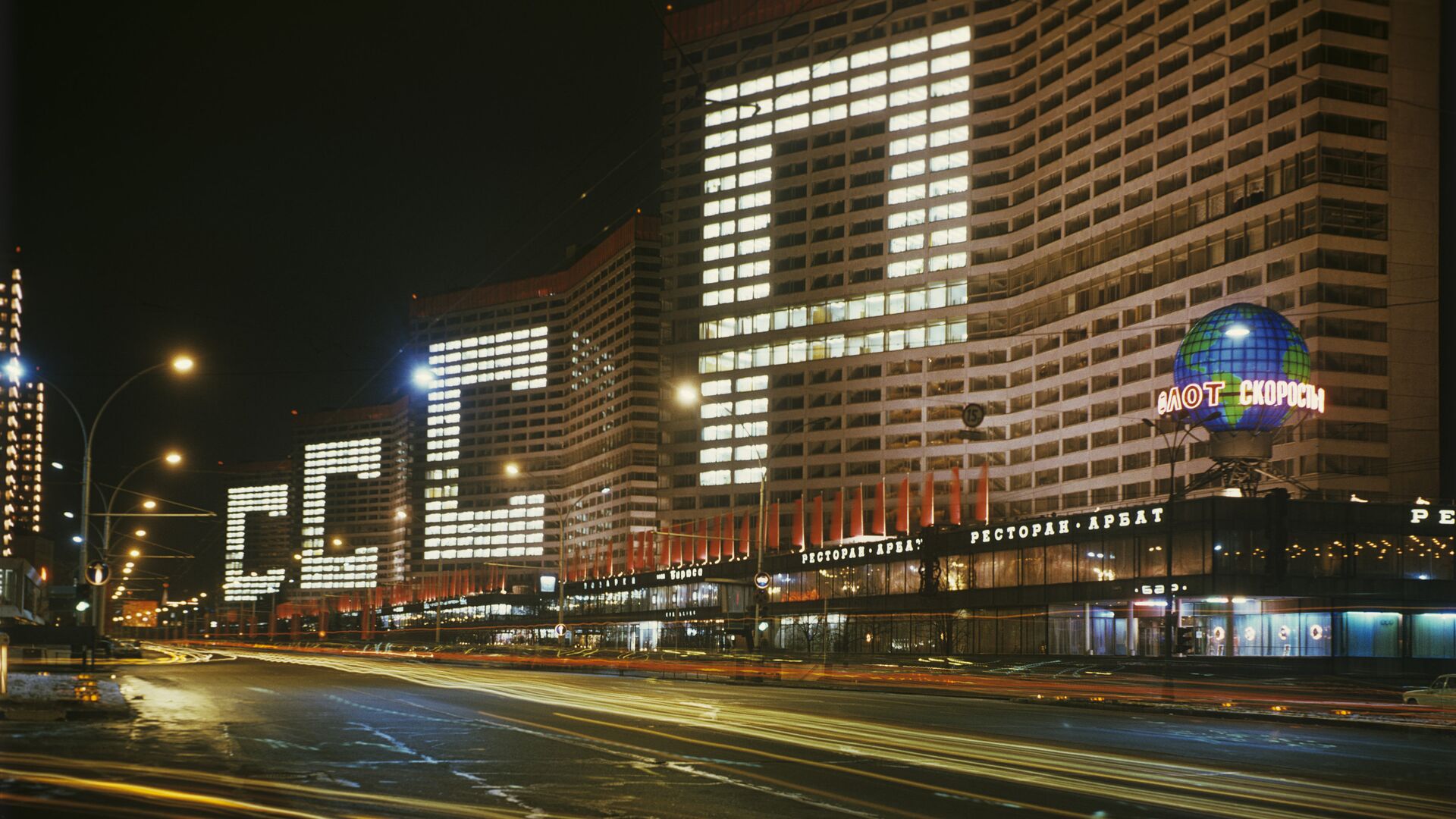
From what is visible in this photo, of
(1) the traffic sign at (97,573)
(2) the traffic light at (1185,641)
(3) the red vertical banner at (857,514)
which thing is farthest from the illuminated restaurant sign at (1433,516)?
(3) the red vertical banner at (857,514)

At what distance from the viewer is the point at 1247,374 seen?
81500mm

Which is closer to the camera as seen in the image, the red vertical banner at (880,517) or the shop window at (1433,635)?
the shop window at (1433,635)

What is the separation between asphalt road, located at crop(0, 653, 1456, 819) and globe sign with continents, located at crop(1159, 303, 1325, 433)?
49950 mm

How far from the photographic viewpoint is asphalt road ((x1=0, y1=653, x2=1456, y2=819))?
1506 cm

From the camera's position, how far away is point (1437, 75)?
11169 centimetres

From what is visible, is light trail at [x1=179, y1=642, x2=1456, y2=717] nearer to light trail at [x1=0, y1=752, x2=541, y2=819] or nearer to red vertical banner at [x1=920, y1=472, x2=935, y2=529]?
light trail at [x1=0, y1=752, x2=541, y2=819]

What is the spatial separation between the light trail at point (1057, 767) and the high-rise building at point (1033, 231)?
218 feet

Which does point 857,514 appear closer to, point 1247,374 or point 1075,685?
point 1247,374

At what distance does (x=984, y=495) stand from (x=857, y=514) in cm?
1551

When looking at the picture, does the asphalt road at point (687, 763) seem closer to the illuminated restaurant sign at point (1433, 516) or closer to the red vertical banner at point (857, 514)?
the illuminated restaurant sign at point (1433, 516)

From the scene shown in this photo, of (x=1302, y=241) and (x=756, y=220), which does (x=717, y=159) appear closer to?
(x=756, y=220)

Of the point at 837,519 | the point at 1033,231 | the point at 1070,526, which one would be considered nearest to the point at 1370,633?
the point at 1070,526

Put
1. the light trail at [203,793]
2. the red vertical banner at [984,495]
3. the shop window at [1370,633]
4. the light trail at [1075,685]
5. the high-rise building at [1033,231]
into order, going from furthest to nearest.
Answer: the red vertical banner at [984,495]
the high-rise building at [1033,231]
the shop window at [1370,633]
the light trail at [1075,685]
the light trail at [203,793]

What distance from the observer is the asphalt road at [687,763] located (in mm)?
15062
